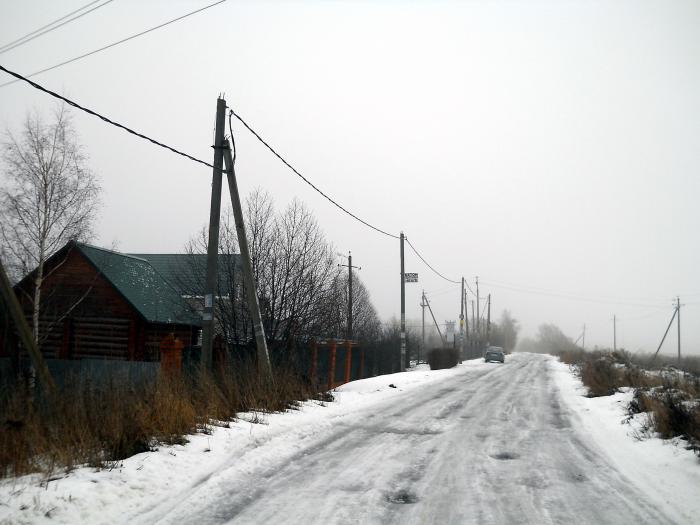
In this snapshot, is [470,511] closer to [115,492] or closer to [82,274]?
[115,492]

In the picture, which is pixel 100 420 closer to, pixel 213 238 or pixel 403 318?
pixel 213 238

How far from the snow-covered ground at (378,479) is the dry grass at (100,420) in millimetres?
305

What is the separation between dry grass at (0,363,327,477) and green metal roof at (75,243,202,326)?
33.9 feet

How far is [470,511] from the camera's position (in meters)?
4.67

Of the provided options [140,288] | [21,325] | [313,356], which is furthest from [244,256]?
[140,288]

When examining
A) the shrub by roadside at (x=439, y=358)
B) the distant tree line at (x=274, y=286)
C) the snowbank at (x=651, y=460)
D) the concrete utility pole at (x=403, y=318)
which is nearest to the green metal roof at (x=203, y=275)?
the distant tree line at (x=274, y=286)

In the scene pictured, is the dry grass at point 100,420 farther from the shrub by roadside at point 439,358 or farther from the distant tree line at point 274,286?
the shrub by roadside at point 439,358

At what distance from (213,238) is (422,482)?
687 cm

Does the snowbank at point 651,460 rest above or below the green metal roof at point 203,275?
below

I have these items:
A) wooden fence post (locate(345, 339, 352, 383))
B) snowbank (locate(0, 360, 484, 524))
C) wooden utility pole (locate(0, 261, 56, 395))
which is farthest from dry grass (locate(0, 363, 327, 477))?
wooden fence post (locate(345, 339, 352, 383))

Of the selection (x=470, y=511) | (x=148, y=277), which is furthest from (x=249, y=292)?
(x=148, y=277)

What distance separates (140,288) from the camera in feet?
69.3

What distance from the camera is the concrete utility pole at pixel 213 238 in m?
10.6

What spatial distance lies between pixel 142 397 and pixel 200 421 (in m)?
0.89
